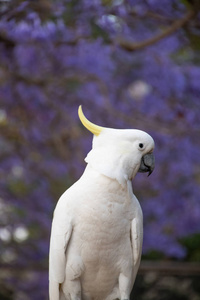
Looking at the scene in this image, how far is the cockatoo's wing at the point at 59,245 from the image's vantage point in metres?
2.20

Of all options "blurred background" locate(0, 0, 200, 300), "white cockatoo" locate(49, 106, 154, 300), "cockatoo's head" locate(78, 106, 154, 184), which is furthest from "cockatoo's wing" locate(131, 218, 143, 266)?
"blurred background" locate(0, 0, 200, 300)

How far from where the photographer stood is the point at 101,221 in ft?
7.15

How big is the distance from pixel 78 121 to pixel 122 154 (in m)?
3.97

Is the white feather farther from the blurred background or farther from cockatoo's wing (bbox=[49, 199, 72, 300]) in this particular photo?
A: the blurred background

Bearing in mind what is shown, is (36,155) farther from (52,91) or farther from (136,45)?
(136,45)

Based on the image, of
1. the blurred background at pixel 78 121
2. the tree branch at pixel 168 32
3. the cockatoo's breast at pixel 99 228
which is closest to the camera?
the cockatoo's breast at pixel 99 228

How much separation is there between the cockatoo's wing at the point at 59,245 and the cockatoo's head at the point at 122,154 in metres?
0.24

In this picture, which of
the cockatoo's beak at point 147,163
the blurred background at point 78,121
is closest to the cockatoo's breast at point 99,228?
the cockatoo's beak at point 147,163

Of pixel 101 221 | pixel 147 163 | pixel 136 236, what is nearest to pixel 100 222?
pixel 101 221

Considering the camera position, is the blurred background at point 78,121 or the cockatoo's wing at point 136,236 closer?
the cockatoo's wing at point 136,236

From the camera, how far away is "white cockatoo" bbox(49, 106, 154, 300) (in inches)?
86.0

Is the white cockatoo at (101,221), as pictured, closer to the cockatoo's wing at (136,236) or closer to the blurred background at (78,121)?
the cockatoo's wing at (136,236)

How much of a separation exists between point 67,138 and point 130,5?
2.59 meters

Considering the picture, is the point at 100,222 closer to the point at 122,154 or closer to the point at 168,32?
the point at 122,154
